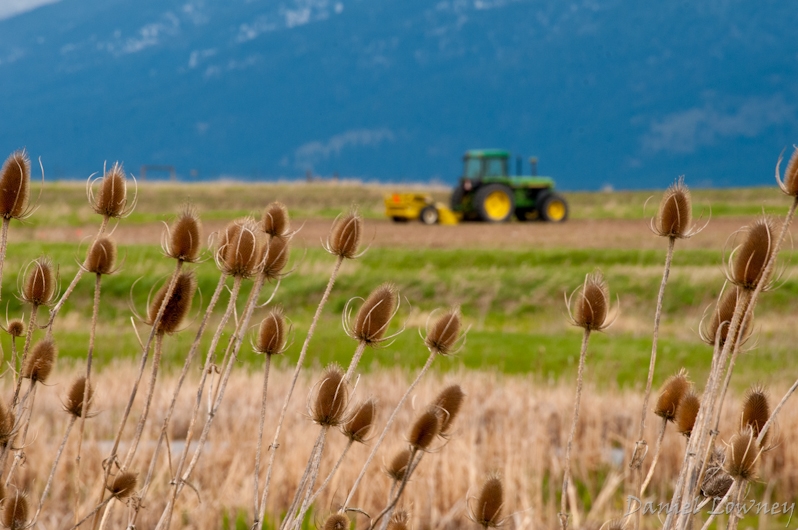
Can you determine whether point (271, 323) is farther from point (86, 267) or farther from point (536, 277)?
point (536, 277)

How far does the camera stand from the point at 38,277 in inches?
60.5

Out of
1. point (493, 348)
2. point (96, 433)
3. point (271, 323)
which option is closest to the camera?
point (271, 323)

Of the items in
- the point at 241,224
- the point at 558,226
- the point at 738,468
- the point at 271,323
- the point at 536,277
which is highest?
the point at 558,226

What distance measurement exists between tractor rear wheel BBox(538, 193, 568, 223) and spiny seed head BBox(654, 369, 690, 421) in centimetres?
3449

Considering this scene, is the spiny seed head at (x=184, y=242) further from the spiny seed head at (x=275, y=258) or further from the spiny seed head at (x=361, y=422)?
the spiny seed head at (x=361, y=422)

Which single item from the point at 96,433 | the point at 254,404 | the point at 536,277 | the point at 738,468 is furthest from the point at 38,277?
the point at 536,277

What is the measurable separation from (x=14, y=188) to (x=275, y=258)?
16.3 inches

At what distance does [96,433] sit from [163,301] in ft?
21.3

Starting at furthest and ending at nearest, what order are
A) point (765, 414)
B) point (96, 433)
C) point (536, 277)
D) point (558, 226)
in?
point (558, 226), point (536, 277), point (96, 433), point (765, 414)

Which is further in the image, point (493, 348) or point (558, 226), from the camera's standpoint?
point (558, 226)

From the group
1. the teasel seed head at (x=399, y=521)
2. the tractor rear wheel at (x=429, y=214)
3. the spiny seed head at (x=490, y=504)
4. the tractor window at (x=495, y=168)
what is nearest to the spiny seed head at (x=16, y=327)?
the teasel seed head at (x=399, y=521)

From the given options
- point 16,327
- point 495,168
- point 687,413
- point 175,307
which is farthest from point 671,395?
point 495,168

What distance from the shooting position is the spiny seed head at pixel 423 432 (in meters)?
1.37

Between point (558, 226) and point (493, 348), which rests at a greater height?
point (558, 226)
